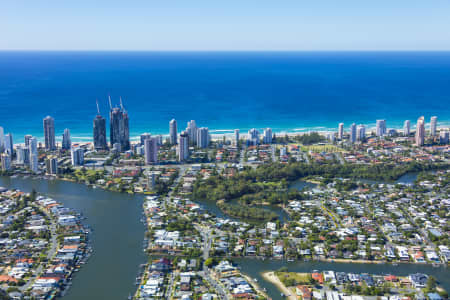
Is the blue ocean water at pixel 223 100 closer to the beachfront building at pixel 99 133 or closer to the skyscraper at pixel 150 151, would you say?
the beachfront building at pixel 99 133

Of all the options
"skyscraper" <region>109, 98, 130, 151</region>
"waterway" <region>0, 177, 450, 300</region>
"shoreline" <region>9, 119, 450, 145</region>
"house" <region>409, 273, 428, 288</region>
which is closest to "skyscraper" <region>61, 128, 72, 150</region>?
"shoreline" <region>9, 119, 450, 145</region>

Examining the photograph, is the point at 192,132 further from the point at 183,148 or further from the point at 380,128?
the point at 380,128

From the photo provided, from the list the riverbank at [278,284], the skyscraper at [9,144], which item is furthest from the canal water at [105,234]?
the riverbank at [278,284]

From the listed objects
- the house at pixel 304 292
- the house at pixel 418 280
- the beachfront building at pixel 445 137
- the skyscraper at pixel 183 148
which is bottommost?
the house at pixel 304 292

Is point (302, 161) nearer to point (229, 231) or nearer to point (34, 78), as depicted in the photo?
point (229, 231)

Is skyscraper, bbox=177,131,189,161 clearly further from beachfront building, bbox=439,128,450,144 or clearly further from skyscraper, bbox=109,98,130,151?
beachfront building, bbox=439,128,450,144

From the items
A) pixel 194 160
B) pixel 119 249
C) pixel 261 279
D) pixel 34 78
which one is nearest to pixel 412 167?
pixel 194 160
